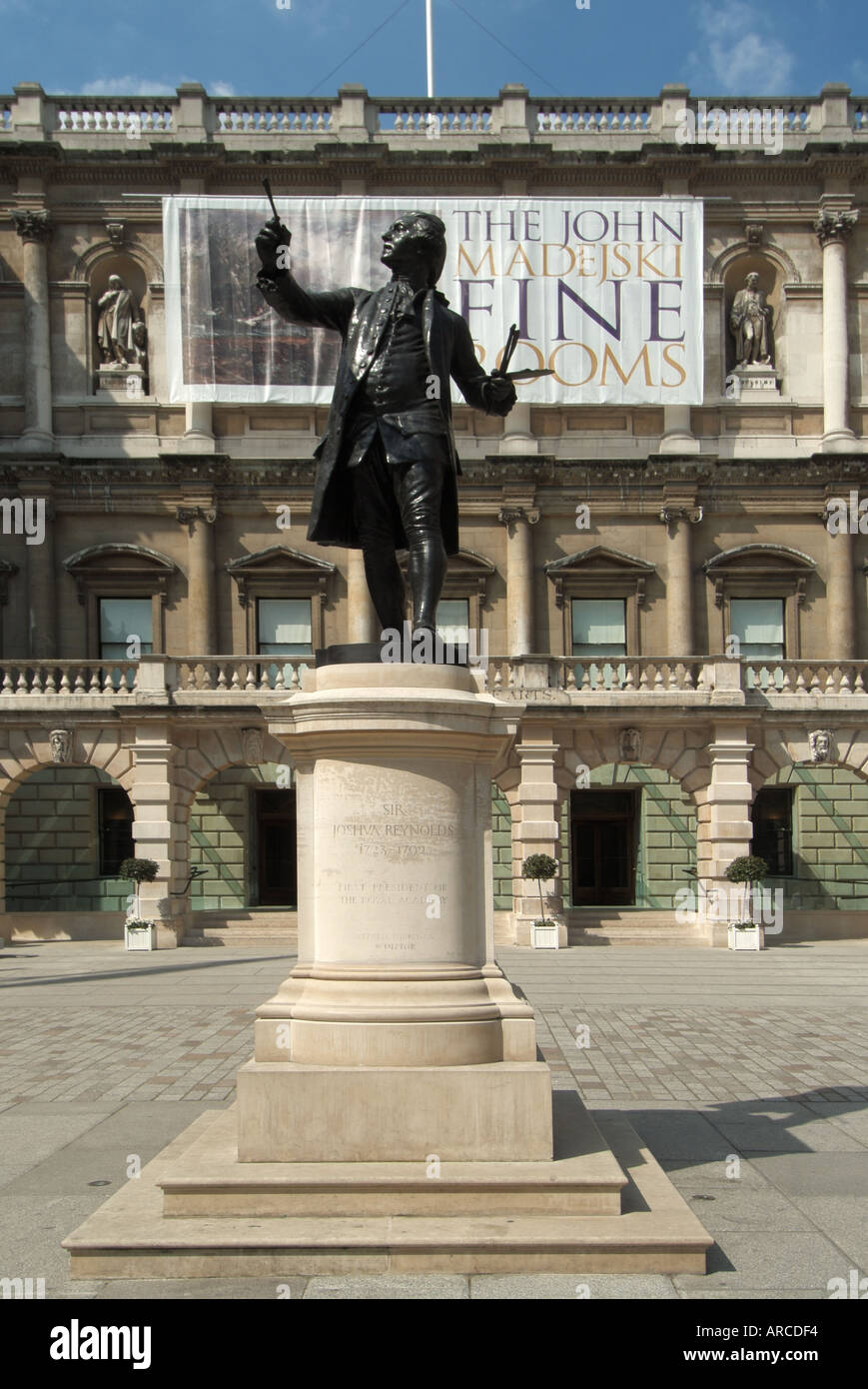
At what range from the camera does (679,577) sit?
113 ft

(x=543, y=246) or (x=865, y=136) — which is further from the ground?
(x=865, y=136)

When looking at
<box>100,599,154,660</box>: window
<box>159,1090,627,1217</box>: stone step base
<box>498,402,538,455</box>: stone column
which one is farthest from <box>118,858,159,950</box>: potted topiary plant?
<box>159,1090,627,1217</box>: stone step base

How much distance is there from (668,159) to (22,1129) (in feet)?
106

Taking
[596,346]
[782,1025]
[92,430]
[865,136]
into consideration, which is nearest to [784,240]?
[865,136]

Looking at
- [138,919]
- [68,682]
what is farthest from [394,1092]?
[68,682]

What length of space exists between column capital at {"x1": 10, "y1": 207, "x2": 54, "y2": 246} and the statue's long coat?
30.3 meters

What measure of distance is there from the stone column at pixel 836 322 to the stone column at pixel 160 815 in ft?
63.2

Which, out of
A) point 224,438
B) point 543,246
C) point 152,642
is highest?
point 543,246

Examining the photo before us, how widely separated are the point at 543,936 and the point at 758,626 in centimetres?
1190

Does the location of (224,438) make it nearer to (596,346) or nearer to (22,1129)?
(596,346)

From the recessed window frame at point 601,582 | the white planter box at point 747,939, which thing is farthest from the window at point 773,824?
the white planter box at point 747,939

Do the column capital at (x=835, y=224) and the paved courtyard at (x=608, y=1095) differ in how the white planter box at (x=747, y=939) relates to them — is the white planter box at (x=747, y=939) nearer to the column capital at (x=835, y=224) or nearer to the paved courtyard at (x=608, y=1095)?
the paved courtyard at (x=608, y=1095)

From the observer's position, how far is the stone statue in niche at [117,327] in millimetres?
35594

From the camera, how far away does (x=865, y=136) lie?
118ft
